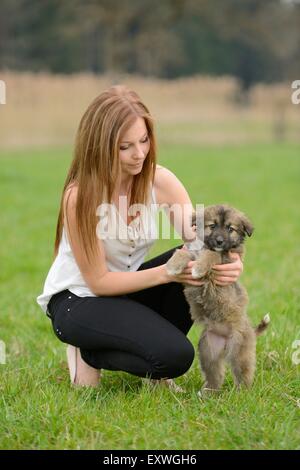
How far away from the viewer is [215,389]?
3545 mm

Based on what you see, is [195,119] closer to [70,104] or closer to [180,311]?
[70,104]

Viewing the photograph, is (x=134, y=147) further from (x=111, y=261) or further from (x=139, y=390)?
(x=139, y=390)

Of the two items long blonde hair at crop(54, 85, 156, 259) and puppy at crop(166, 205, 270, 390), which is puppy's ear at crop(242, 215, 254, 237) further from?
long blonde hair at crop(54, 85, 156, 259)

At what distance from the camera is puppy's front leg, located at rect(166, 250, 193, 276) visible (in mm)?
3414

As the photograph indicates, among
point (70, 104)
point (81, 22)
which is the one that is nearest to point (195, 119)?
point (70, 104)

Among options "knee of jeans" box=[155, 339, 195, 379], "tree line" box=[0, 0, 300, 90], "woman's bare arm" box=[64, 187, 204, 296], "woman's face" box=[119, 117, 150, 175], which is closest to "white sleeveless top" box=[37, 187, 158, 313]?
"woman's bare arm" box=[64, 187, 204, 296]

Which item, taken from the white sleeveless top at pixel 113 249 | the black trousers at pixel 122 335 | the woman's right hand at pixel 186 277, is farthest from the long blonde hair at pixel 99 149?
the woman's right hand at pixel 186 277

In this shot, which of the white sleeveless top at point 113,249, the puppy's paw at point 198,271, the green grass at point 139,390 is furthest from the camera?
the white sleeveless top at point 113,249

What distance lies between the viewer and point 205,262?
3.41 metres

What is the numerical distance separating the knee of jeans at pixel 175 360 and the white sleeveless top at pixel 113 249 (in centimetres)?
52

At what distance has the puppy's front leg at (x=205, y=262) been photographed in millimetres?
3381

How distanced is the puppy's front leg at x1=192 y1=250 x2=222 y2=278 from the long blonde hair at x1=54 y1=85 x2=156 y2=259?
20.0 inches

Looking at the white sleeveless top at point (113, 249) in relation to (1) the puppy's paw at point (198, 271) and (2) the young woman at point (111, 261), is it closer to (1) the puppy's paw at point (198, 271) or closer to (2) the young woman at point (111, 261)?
(2) the young woman at point (111, 261)

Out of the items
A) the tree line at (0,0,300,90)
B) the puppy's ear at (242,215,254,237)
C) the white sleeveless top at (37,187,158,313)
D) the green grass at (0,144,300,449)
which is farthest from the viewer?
the tree line at (0,0,300,90)
